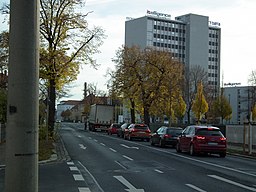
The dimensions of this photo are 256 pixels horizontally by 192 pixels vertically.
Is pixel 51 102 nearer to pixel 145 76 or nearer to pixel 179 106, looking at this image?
pixel 145 76

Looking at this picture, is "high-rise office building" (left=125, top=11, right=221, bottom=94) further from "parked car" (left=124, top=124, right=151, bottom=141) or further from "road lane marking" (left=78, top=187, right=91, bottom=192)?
"road lane marking" (left=78, top=187, right=91, bottom=192)

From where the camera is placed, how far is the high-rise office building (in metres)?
144

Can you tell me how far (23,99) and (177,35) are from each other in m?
151

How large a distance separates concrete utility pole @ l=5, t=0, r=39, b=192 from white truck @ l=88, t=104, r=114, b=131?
194 ft

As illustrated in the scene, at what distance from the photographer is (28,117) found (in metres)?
3.58

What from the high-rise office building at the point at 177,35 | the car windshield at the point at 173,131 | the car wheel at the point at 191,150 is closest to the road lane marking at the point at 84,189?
the car wheel at the point at 191,150

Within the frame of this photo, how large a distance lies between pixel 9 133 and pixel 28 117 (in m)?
0.19

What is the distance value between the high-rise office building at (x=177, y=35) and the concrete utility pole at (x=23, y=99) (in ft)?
457

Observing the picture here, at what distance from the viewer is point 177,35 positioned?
152 metres

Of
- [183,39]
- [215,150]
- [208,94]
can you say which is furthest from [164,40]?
[215,150]

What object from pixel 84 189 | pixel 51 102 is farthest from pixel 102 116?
pixel 84 189

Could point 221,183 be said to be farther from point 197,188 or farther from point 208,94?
point 208,94

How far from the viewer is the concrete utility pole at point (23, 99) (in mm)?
3541

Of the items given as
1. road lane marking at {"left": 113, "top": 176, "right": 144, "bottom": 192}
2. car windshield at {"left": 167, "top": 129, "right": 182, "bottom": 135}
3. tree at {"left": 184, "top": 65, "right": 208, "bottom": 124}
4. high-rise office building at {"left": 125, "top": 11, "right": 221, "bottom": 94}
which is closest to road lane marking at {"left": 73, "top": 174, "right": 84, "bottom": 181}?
road lane marking at {"left": 113, "top": 176, "right": 144, "bottom": 192}
